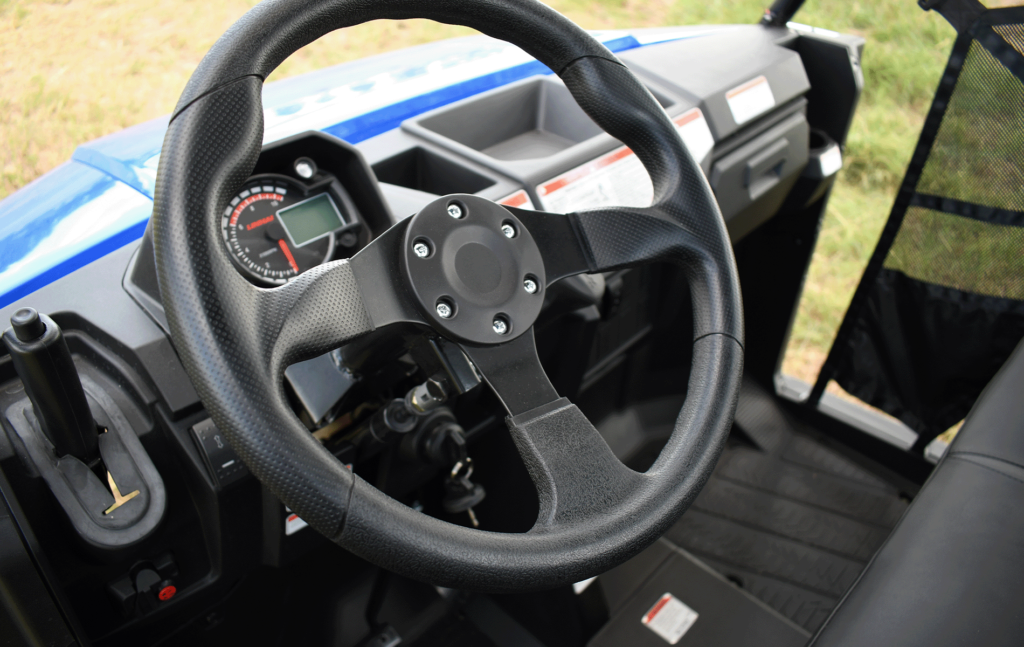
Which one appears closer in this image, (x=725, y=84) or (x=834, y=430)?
(x=725, y=84)

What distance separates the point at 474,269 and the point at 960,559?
0.69m

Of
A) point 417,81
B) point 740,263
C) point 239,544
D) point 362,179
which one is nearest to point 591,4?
point 740,263

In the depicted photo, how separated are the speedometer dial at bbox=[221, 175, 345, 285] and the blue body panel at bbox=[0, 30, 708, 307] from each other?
16cm

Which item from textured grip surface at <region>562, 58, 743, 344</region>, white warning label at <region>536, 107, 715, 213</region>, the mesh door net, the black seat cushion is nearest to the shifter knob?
textured grip surface at <region>562, 58, 743, 344</region>

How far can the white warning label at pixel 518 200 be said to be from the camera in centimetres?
117

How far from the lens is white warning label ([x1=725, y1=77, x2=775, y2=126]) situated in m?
1.55

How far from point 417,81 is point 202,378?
1.10m

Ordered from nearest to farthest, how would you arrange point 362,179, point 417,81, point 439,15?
1. point 439,15
2. point 362,179
3. point 417,81

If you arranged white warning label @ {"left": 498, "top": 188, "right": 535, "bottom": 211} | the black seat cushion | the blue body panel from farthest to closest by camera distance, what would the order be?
white warning label @ {"left": 498, "top": 188, "right": 535, "bottom": 211} < the blue body panel < the black seat cushion

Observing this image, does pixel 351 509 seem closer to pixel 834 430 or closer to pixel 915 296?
pixel 915 296

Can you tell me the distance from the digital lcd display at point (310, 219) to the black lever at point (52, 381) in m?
0.30

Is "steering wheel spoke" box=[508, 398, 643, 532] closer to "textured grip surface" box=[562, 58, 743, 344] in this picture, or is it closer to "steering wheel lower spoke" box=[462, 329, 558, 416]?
"steering wheel lower spoke" box=[462, 329, 558, 416]

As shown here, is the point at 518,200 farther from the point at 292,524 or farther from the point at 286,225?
the point at 292,524

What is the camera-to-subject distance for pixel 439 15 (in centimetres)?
80
